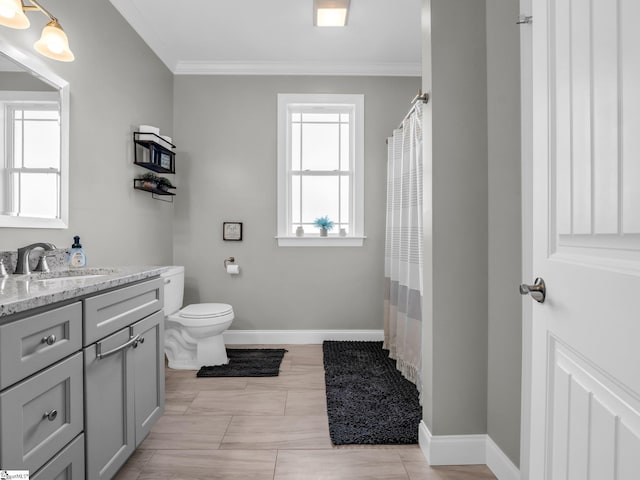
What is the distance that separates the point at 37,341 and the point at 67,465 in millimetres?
437

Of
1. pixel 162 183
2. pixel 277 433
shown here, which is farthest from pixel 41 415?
pixel 162 183

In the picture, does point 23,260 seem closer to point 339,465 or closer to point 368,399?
point 339,465

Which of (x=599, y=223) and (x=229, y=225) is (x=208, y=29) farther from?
(x=599, y=223)

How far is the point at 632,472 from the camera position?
0.59m

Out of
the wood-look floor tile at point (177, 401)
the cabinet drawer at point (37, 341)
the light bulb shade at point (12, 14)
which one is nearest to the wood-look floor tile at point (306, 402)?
the wood-look floor tile at point (177, 401)

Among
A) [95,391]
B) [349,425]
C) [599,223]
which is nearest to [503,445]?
[349,425]

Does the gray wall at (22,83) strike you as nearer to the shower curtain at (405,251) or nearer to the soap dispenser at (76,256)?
the soap dispenser at (76,256)

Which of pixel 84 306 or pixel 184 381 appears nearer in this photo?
pixel 84 306

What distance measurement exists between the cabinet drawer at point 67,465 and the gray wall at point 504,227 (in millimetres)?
1574

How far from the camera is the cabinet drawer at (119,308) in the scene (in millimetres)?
1228

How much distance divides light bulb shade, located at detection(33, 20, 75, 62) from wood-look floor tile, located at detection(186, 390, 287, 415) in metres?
1.98

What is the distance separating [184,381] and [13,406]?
5.83ft

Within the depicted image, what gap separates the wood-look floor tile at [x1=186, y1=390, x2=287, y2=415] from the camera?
7.00 feet

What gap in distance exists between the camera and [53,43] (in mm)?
1607
